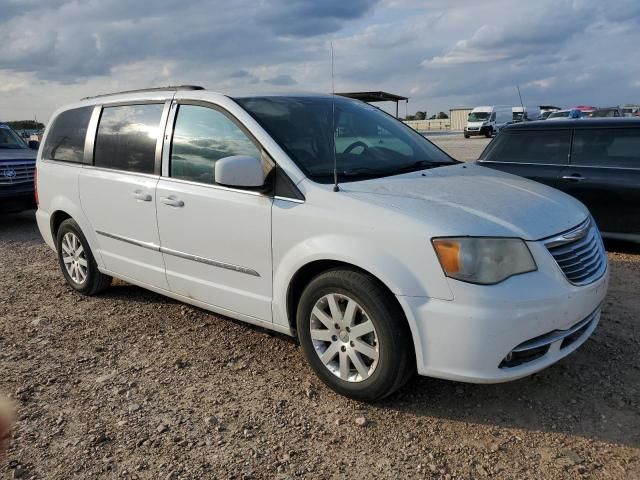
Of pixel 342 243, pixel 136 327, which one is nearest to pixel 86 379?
pixel 136 327

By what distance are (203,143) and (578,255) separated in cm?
242

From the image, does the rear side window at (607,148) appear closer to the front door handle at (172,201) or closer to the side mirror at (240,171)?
the side mirror at (240,171)

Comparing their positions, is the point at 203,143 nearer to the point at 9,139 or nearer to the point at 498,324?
the point at 498,324

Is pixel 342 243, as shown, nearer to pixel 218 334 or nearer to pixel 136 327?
pixel 218 334

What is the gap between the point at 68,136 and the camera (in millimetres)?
5266

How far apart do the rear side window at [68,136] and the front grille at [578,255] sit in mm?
3885

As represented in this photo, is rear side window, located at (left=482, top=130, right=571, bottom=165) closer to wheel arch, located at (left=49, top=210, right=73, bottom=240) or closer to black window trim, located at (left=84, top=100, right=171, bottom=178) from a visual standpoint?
black window trim, located at (left=84, top=100, right=171, bottom=178)

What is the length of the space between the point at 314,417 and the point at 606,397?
1641mm

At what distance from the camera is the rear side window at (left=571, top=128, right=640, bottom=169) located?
6051 mm

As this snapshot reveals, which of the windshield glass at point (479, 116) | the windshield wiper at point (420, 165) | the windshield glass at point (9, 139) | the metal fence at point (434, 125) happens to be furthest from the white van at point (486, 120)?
the windshield wiper at point (420, 165)

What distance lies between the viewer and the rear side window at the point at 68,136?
5.06 meters

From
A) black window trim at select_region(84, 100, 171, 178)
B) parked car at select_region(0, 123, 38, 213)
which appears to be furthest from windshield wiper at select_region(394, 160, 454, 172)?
parked car at select_region(0, 123, 38, 213)

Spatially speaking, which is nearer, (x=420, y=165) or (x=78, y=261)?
(x=420, y=165)

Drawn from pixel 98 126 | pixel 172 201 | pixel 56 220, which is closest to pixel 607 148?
pixel 172 201
